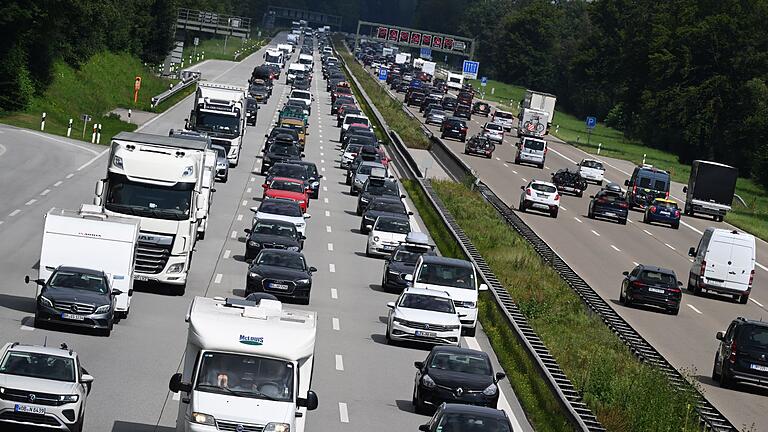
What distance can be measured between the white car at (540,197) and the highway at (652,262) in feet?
1.68

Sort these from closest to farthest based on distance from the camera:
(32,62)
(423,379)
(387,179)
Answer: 1. (423,379)
2. (387,179)
3. (32,62)

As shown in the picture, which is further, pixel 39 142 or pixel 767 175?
pixel 767 175

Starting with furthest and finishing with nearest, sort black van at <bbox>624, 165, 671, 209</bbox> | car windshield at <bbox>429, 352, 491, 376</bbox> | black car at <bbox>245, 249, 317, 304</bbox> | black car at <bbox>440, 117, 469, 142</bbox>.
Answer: black car at <bbox>440, 117, 469, 142</bbox>
black van at <bbox>624, 165, 671, 209</bbox>
black car at <bbox>245, 249, 317, 304</bbox>
car windshield at <bbox>429, 352, 491, 376</bbox>

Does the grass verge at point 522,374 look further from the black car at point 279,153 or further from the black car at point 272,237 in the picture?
the black car at point 279,153

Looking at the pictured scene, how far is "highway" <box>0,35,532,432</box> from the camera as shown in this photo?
2445cm

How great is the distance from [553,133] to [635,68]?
10488 mm

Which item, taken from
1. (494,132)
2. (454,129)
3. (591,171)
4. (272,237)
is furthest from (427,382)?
(494,132)

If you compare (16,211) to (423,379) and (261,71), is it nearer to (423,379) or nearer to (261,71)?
(423,379)

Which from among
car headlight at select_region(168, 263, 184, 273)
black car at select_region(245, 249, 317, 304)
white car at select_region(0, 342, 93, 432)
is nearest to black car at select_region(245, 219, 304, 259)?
black car at select_region(245, 249, 317, 304)

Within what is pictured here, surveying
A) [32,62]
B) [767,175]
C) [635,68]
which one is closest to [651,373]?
[32,62]

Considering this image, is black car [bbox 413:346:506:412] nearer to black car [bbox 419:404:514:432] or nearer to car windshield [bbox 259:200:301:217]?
black car [bbox 419:404:514:432]

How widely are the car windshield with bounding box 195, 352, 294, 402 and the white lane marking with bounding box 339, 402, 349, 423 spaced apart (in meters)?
5.68

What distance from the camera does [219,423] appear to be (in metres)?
18.0

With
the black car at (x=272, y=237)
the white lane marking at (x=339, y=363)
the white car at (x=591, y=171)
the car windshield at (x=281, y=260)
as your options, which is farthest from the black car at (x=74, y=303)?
the white car at (x=591, y=171)
